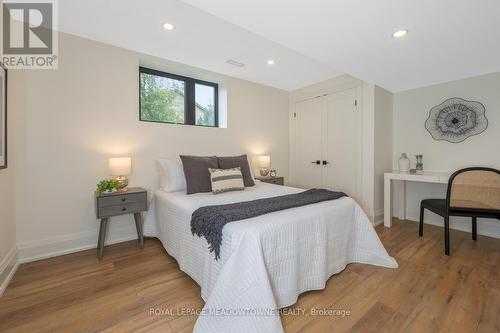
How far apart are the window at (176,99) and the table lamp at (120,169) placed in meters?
0.75

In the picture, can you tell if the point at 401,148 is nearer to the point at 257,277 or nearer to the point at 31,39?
the point at 257,277

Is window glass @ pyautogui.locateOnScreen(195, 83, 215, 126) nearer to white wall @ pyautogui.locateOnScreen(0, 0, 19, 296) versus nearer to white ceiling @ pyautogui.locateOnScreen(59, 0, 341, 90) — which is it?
white ceiling @ pyautogui.locateOnScreen(59, 0, 341, 90)

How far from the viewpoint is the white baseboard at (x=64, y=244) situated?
2.18 metres

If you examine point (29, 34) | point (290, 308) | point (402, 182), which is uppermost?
point (29, 34)

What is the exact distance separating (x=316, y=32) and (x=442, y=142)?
2.65m

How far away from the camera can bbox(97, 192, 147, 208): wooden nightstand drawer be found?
2.21m

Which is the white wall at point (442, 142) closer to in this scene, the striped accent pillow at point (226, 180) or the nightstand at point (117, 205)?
the striped accent pillow at point (226, 180)

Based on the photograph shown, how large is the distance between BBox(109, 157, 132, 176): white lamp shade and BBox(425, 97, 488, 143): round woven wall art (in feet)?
13.5

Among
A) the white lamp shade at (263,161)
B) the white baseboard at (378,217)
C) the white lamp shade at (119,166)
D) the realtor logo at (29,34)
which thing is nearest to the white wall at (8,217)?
the realtor logo at (29,34)

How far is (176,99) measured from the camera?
10.8 feet

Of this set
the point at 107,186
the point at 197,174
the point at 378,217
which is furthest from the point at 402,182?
the point at 107,186

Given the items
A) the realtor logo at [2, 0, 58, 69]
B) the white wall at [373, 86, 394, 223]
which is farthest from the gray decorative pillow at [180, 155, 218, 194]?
the white wall at [373, 86, 394, 223]

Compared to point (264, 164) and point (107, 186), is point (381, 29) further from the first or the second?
point (107, 186)

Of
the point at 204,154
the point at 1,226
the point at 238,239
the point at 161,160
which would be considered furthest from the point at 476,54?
the point at 1,226
